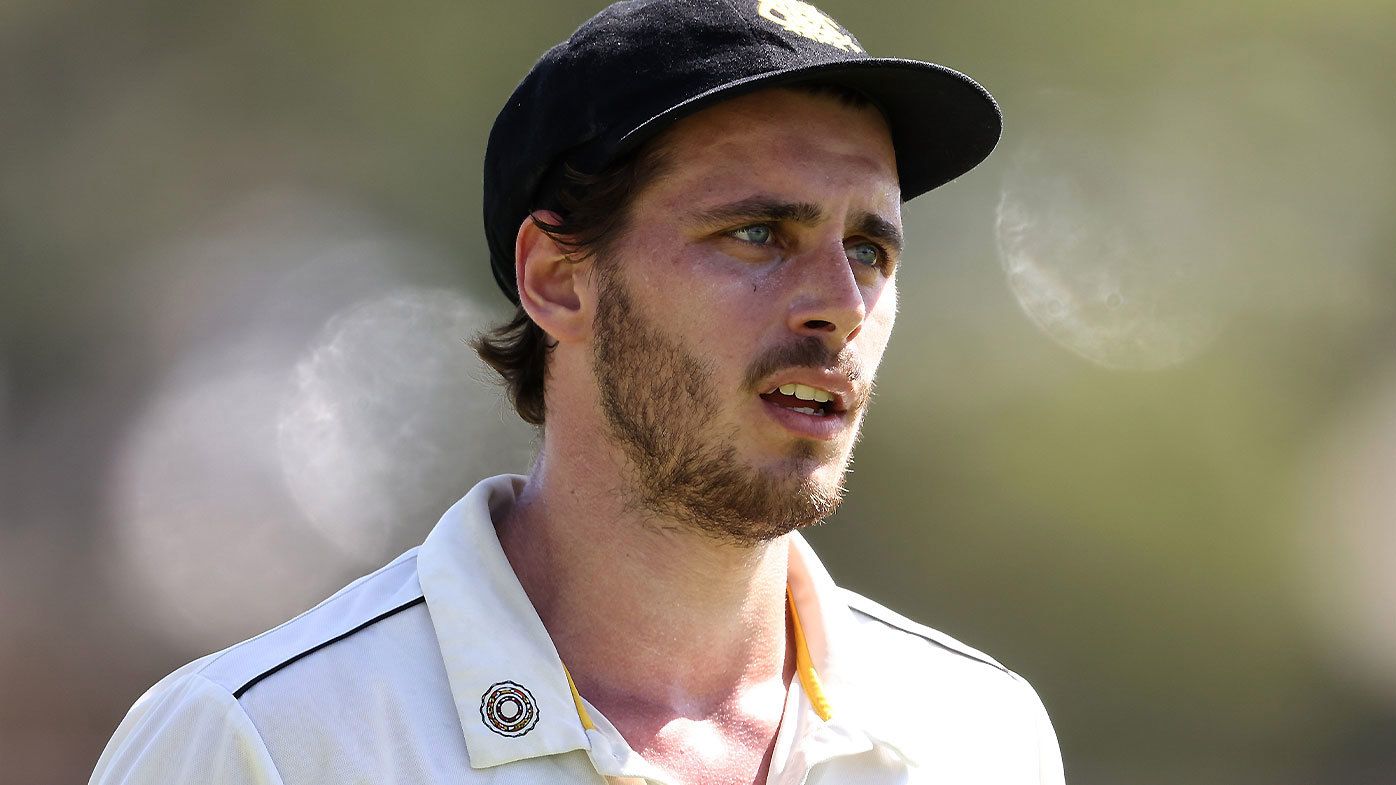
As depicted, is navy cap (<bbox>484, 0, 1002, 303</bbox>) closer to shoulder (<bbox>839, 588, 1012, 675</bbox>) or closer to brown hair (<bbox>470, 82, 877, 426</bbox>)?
brown hair (<bbox>470, 82, 877, 426</bbox>)

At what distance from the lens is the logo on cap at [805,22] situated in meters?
1.77

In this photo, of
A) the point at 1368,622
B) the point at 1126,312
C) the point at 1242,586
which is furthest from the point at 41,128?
the point at 1368,622

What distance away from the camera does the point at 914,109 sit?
1.92 metres

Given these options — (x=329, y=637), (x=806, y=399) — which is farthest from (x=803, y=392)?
(x=329, y=637)

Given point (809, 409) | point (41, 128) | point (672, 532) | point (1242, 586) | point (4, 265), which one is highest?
point (41, 128)

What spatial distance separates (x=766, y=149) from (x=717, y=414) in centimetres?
36

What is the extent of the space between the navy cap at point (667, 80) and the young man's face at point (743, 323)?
76mm

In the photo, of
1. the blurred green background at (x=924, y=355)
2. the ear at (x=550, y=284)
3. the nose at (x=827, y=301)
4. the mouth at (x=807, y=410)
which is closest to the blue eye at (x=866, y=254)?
the nose at (x=827, y=301)

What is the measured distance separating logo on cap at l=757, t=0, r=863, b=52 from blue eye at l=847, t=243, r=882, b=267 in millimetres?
267

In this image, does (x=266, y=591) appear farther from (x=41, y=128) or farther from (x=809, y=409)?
(x=809, y=409)

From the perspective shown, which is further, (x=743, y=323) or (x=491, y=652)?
(x=743, y=323)

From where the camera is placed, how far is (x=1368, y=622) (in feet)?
14.3

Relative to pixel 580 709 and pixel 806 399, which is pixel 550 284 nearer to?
pixel 806 399

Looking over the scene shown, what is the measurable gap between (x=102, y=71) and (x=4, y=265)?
664mm
